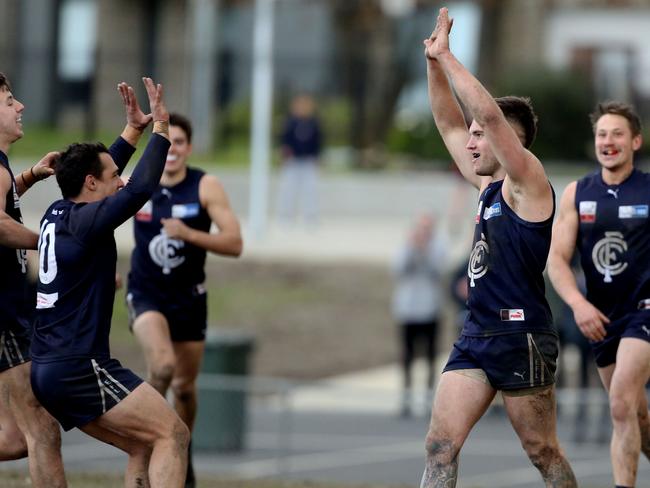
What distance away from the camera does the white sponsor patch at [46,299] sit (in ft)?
23.9

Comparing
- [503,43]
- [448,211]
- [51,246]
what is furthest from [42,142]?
[51,246]

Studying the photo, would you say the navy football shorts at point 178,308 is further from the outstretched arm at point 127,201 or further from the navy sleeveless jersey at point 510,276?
the navy sleeveless jersey at point 510,276

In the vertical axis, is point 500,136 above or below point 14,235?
above

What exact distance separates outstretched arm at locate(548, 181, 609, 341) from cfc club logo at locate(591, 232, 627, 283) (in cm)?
19

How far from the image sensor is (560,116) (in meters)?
31.0

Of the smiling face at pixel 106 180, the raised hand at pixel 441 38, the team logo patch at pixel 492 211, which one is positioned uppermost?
the raised hand at pixel 441 38

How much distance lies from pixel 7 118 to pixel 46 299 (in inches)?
49.9

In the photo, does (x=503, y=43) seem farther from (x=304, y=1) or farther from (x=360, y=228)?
(x=360, y=228)

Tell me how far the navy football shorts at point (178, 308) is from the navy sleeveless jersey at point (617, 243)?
2800mm

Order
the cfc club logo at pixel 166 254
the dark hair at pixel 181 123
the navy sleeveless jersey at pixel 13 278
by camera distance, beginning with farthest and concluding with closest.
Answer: the dark hair at pixel 181 123 < the cfc club logo at pixel 166 254 < the navy sleeveless jersey at pixel 13 278

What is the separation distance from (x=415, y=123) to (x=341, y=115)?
4.07m

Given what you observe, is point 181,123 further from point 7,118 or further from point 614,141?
point 614,141

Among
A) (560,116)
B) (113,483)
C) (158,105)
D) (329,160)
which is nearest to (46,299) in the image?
(158,105)

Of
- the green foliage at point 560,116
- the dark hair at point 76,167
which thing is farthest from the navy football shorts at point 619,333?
the green foliage at point 560,116
